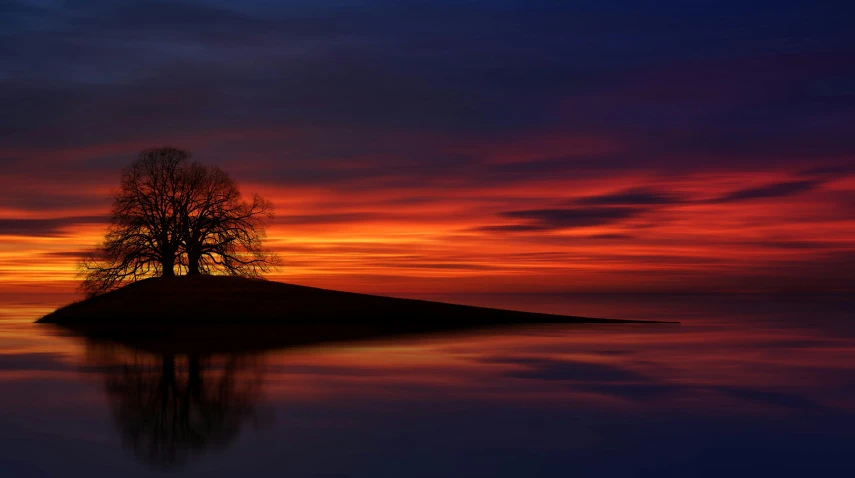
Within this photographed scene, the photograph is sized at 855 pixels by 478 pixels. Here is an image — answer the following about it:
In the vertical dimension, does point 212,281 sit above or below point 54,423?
above

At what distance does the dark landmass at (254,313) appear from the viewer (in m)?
58.8

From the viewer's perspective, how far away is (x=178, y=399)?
2642 centimetres

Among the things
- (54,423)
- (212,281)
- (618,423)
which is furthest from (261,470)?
(212,281)

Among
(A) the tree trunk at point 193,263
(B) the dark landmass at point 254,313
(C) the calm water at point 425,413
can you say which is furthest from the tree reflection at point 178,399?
(A) the tree trunk at point 193,263

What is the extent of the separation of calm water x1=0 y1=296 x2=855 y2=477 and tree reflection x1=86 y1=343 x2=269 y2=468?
7cm

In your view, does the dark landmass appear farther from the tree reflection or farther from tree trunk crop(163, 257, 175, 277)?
the tree reflection

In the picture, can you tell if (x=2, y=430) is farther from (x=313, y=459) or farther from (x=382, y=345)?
(x=382, y=345)

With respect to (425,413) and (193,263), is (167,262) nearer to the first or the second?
(193,263)

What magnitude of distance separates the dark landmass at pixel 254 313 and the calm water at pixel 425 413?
1519 cm

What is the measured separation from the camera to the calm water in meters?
18.0

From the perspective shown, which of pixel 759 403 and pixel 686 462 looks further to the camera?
pixel 759 403

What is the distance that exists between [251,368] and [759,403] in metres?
18.3

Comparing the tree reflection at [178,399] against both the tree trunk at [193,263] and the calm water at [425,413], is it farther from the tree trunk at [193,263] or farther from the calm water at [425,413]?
the tree trunk at [193,263]

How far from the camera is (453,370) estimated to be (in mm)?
34562
